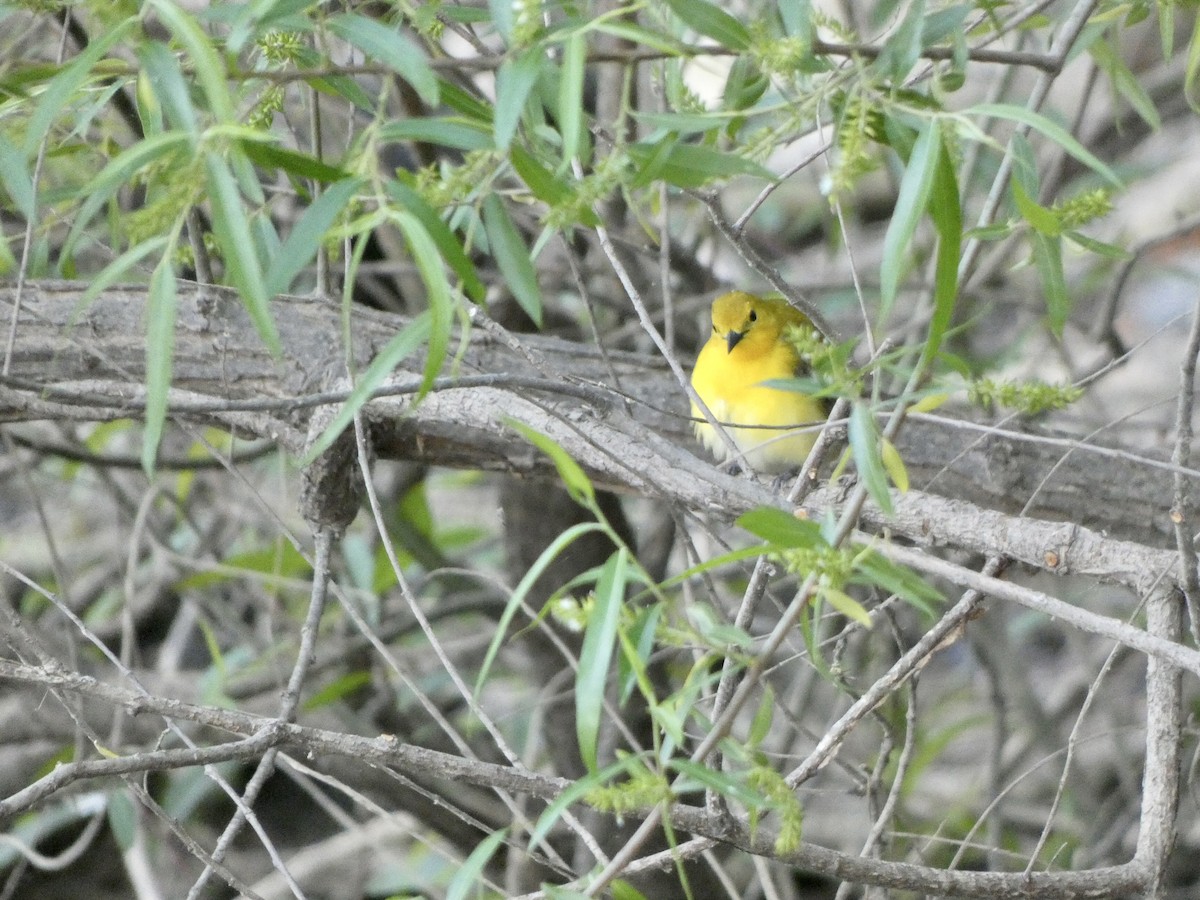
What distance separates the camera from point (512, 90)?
122 cm

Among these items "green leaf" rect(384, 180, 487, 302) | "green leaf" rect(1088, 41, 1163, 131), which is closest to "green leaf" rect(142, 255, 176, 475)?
"green leaf" rect(384, 180, 487, 302)

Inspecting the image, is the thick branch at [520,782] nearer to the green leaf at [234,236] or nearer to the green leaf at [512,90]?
the green leaf at [234,236]

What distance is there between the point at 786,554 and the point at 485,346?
165 cm

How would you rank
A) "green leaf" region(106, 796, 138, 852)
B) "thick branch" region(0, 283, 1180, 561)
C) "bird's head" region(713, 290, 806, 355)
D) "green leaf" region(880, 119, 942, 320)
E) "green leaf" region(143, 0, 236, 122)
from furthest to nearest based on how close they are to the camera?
"bird's head" region(713, 290, 806, 355) → "green leaf" region(106, 796, 138, 852) → "thick branch" region(0, 283, 1180, 561) → "green leaf" region(880, 119, 942, 320) → "green leaf" region(143, 0, 236, 122)

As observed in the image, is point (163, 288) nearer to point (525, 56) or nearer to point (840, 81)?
point (525, 56)

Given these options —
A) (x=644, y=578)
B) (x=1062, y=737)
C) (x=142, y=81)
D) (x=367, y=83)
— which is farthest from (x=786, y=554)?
(x=1062, y=737)

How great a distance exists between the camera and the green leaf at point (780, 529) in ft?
4.34

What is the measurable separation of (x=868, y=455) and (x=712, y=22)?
0.49 m

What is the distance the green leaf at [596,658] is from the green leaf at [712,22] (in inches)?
22.4

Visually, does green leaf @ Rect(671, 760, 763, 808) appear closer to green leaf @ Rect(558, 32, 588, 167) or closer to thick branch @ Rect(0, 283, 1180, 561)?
green leaf @ Rect(558, 32, 588, 167)

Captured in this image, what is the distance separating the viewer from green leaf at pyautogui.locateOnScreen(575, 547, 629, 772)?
1246mm

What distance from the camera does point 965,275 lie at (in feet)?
5.26

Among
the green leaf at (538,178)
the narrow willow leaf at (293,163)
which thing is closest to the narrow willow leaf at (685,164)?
the green leaf at (538,178)

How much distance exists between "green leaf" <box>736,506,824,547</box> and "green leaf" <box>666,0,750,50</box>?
51cm
